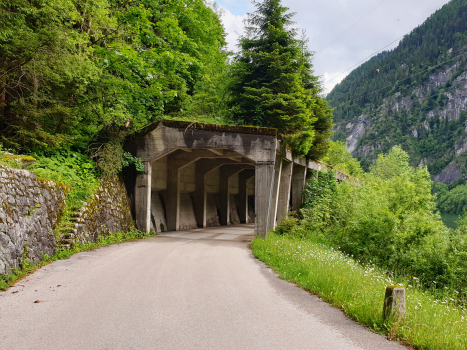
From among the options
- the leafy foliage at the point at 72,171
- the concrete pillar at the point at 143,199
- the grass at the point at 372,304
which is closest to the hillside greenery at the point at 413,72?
the concrete pillar at the point at 143,199

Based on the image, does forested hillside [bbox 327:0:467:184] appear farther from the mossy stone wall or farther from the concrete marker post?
the concrete marker post

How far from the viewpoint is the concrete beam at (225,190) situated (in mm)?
24234

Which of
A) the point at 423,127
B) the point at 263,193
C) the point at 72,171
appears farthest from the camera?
the point at 423,127

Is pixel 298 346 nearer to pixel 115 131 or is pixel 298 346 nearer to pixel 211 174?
pixel 115 131

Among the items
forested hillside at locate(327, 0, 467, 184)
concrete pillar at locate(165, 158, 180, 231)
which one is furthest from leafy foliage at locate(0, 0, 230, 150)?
forested hillside at locate(327, 0, 467, 184)

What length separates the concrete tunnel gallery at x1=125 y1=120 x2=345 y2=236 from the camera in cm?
1393

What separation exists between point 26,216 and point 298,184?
17.3m

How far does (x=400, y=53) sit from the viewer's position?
648 feet

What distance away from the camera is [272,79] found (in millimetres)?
17406

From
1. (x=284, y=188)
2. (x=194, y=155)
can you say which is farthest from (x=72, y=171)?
(x=284, y=188)

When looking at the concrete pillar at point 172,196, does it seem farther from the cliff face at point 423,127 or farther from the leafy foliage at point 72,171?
Answer: the cliff face at point 423,127

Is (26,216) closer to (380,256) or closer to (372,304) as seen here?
(372,304)

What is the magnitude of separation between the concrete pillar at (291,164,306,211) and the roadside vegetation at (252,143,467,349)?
3.21ft

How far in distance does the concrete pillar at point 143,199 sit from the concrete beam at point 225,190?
9934 millimetres
